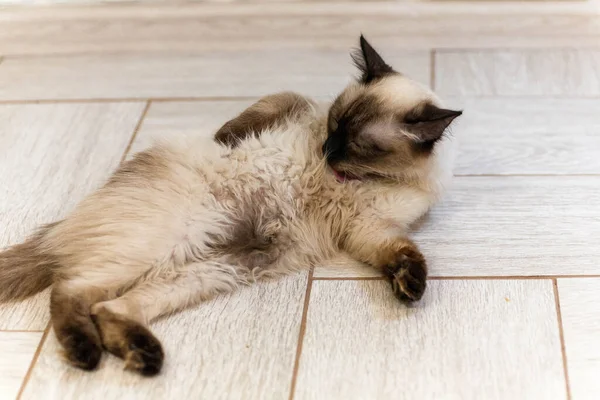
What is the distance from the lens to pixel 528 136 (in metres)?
2.27

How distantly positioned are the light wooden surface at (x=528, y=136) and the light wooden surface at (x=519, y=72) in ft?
0.21

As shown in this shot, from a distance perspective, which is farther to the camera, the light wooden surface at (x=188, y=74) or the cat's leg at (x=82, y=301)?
the light wooden surface at (x=188, y=74)

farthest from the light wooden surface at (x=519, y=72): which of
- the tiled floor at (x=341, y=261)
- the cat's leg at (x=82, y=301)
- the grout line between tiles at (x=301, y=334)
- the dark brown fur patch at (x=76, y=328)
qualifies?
the dark brown fur patch at (x=76, y=328)

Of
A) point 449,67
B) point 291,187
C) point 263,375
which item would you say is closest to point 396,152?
point 291,187

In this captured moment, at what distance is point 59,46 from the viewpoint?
282 centimetres

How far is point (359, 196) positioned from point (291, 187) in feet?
0.61

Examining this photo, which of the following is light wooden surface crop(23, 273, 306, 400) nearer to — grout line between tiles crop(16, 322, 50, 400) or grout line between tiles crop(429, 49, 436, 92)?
grout line between tiles crop(16, 322, 50, 400)

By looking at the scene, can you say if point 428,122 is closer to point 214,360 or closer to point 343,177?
point 343,177

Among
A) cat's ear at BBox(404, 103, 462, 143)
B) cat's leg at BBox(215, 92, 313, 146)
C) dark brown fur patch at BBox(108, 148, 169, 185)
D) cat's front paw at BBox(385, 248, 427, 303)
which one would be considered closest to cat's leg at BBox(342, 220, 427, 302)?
cat's front paw at BBox(385, 248, 427, 303)

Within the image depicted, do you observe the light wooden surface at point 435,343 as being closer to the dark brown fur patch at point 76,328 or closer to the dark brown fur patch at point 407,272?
the dark brown fur patch at point 407,272

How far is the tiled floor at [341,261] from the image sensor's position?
157cm

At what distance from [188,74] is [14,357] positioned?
1.35 metres

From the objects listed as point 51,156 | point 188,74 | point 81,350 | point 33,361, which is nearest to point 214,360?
point 81,350

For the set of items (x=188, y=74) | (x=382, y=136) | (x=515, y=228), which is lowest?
(x=515, y=228)
